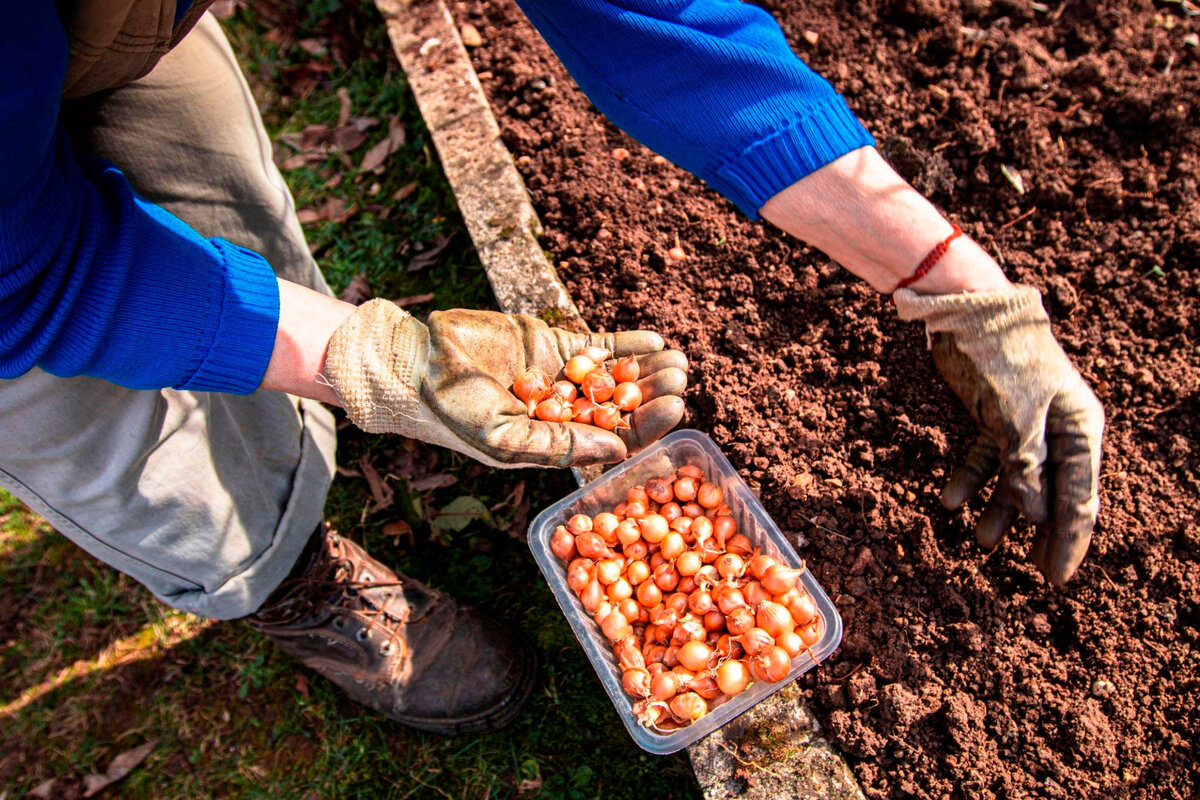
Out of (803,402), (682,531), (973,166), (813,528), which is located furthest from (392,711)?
(973,166)

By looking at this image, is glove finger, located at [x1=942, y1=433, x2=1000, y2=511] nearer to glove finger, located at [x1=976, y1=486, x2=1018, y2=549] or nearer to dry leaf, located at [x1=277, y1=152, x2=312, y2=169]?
glove finger, located at [x1=976, y1=486, x2=1018, y2=549]

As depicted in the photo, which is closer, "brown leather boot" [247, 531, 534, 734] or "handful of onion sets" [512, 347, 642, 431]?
"handful of onion sets" [512, 347, 642, 431]

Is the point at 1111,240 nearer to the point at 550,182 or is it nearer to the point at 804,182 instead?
the point at 804,182

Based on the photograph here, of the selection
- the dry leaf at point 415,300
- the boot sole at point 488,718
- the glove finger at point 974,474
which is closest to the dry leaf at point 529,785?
the boot sole at point 488,718

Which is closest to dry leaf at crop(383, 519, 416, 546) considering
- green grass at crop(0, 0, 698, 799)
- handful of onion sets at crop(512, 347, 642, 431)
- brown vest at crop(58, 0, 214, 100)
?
green grass at crop(0, 0, 698, 799)

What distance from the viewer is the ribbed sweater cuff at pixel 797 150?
185 cm

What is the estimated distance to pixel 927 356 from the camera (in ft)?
8.41

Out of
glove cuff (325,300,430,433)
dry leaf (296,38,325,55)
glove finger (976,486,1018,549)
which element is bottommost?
glove finger (976,486,1018,549)

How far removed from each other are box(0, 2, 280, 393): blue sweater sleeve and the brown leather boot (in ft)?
3.45

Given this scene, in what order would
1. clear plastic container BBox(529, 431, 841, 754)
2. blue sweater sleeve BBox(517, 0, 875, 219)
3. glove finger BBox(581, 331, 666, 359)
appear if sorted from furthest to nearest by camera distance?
glove finger BBox(581, 331, 666, 359) < clear plastic container BBox(529, 431, 841, 754) < blue sweater sleeve BBox(517, 0, 875, 219)

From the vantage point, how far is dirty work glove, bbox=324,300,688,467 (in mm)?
1978

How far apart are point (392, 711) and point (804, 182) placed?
2263 mm

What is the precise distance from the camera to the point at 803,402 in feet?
8.44

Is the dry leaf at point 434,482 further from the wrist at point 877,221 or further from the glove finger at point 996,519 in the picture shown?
the glove finger at point 996,519
